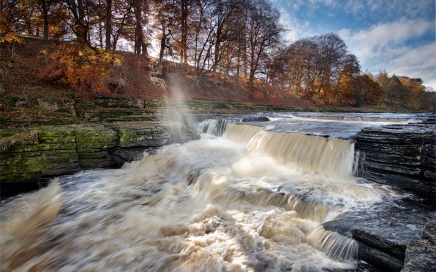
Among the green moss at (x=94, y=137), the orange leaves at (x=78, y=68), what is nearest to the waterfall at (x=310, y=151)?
the green moss at (x=94, y=137)

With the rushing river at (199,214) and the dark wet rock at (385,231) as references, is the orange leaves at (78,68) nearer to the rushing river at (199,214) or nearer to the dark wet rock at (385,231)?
the rushing river at (199,214)

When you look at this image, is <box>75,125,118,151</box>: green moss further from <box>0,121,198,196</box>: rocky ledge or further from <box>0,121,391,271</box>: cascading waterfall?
<box>0,121,391,271</box>: cascading waterfall

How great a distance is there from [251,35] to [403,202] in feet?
73.4

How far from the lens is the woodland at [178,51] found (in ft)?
36.3

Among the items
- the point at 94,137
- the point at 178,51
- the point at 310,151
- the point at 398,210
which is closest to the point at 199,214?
the point at 398,210

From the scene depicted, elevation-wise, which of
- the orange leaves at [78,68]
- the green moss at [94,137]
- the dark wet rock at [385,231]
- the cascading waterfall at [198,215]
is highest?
the orange leaves at [78,68]

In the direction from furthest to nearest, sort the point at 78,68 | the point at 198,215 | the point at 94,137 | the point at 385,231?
the point at 78,68 → the point at 94,137 → the point at 198,215 → the point at 385,231

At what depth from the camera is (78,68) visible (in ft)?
35.0

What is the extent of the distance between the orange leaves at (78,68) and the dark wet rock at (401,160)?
11933 mm

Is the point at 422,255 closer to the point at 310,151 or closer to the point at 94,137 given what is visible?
the point at 310,151

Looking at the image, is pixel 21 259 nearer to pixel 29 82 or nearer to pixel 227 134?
pixel 227 134

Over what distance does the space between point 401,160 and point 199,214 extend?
168 inches

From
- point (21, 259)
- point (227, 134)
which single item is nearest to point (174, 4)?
point (227, 134)

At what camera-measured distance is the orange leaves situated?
408 inches
